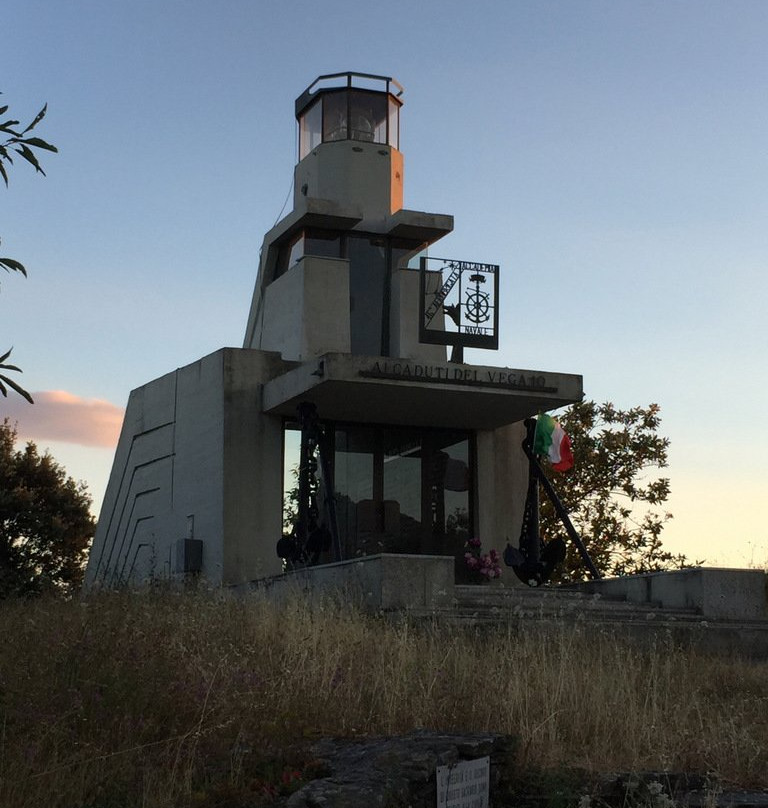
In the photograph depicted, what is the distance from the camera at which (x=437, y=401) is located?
19.3 m

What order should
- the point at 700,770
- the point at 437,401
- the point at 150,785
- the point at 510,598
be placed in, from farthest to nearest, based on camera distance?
the point at 437,401 → the point at 510,598 → the point at 700,770 → the point at 150,785

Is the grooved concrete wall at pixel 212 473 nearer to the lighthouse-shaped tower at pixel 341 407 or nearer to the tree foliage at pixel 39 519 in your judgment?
the lighthouse-shaped tower at pixel 341 407

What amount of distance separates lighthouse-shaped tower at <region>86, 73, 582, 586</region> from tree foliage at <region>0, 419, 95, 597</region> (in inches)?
318

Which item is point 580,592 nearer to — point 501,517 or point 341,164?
point 501,517

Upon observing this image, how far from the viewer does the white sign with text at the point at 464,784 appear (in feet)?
22.6

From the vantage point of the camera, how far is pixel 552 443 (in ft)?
64.0

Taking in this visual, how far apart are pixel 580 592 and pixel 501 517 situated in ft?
11.5

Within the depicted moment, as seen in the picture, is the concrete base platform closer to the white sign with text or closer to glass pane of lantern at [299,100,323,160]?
the white sign with text

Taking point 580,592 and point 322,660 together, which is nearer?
point 322,660

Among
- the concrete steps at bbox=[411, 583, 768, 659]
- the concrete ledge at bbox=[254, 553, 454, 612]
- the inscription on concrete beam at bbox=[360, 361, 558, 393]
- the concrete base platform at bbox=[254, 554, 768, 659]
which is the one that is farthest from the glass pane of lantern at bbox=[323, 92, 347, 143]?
the concrete ledge at bbox=[254, 553, 454, 612]

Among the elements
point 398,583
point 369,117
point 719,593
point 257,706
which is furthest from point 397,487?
point 257,706

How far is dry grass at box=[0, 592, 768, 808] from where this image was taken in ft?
22.9

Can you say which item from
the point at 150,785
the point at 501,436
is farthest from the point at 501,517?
the point at 150,785

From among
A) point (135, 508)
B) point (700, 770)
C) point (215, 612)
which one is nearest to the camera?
point (700, 770)
